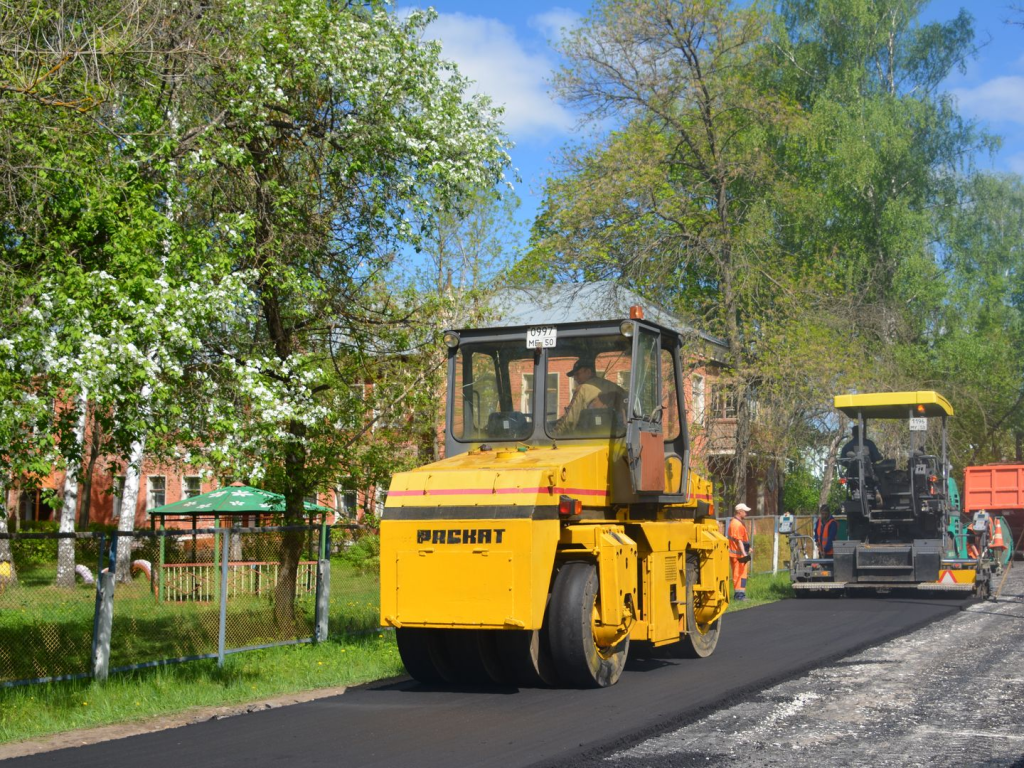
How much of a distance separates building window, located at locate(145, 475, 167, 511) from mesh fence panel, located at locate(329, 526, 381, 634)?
2887 cm

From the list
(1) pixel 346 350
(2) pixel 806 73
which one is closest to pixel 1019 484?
(2) pixel 806 73

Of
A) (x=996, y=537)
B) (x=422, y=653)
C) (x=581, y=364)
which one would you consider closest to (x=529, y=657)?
(x=422, y=653)

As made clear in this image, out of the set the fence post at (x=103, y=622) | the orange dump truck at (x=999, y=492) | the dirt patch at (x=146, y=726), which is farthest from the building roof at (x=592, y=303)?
the dirt patch at (x=146, y=726)

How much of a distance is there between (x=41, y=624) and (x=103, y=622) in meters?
0.55

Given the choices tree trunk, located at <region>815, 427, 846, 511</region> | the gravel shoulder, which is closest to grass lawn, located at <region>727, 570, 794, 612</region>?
tree trunk, located at <region>815, 427, 846, 511</region>

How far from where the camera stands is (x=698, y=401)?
26.0 m

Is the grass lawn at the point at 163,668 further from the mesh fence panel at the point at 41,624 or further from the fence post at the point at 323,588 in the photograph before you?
the fence post at the point at 323,588

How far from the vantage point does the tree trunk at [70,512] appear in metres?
10.2

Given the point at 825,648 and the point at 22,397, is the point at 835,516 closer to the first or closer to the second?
the point at 825,648

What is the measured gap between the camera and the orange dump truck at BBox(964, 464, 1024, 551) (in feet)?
112

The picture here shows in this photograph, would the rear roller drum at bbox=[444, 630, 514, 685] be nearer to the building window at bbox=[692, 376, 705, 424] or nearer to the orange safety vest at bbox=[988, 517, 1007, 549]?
the orange safety vest at bbox=[988, 517, 1007, 549]

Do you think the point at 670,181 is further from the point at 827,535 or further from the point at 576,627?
the point at 576,627

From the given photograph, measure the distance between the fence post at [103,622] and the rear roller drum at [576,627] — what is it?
4.02 meters

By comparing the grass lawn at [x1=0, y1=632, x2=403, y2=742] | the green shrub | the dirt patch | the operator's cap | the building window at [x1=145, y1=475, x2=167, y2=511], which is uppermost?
the operator's cap
